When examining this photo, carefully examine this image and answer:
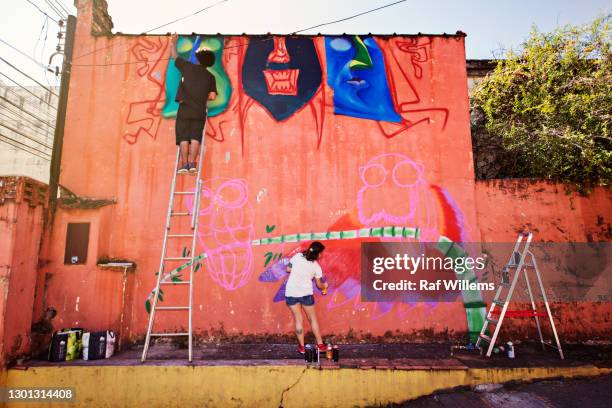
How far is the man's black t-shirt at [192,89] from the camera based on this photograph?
5.27 meters

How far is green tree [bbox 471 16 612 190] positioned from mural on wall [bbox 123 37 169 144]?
579 cm

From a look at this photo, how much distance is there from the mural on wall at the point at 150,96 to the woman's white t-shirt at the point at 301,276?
3102 mm

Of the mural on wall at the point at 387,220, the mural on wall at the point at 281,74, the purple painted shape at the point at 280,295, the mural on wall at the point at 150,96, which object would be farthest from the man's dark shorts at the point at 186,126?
the purple painted shape at the point at 280,295

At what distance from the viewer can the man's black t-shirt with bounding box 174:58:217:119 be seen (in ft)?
17.3

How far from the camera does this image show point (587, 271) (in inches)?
214

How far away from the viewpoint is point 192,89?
5273mm

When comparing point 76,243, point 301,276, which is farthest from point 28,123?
point 301,276

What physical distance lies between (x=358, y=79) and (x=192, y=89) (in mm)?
2639

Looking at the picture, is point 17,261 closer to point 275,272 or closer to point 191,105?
point 191,105

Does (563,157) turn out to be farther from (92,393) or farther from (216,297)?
(92,393)

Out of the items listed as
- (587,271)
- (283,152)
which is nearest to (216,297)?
(283,152)

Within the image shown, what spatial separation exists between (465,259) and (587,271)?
1.87m

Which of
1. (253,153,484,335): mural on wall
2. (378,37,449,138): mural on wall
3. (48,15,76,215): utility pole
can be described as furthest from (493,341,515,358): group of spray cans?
(48,15,76,215): utility pole

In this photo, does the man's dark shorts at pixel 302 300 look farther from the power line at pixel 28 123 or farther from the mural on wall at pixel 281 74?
the power line at pixel 28 123
